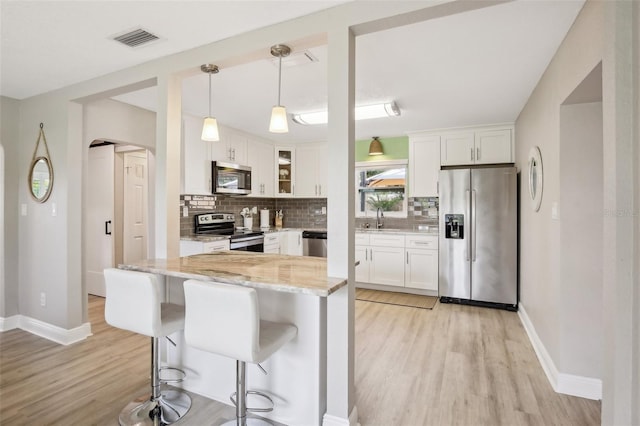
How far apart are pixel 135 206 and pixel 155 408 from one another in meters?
3.39

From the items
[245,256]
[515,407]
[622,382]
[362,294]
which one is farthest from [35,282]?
[622,382]

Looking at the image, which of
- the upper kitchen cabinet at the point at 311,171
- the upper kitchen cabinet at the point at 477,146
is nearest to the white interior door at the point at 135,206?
the upper kitchen cabinet at the point at 311,171

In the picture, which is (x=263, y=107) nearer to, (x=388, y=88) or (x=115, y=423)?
(x=388, y=88)

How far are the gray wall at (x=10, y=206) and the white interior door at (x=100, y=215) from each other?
1.08 meters

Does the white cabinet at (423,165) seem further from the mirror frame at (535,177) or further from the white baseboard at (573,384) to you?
the white baseboard at (573,384)

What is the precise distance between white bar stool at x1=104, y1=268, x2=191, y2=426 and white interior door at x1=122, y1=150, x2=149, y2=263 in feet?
9.76

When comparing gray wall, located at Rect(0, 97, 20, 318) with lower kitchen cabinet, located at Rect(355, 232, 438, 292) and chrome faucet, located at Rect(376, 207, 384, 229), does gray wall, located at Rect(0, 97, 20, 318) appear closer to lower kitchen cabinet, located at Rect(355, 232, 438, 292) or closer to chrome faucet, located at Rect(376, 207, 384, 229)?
lower kitchen cabinet, located at Rect(355, 232, 438, 292)

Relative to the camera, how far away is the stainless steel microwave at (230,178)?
429cm

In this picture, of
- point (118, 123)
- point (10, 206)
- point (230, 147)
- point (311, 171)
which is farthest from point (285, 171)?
point (10, 206)

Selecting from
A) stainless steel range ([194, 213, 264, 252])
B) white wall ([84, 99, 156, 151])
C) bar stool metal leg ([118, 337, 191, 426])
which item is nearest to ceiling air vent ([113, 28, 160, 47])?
white wall ([84, 99, 156, 151])

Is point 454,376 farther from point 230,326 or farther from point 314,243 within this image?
point 314,243

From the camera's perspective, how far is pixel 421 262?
458 cm

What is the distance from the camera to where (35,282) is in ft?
11.1

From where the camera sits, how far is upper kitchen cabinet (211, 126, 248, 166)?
4393 millimetres
